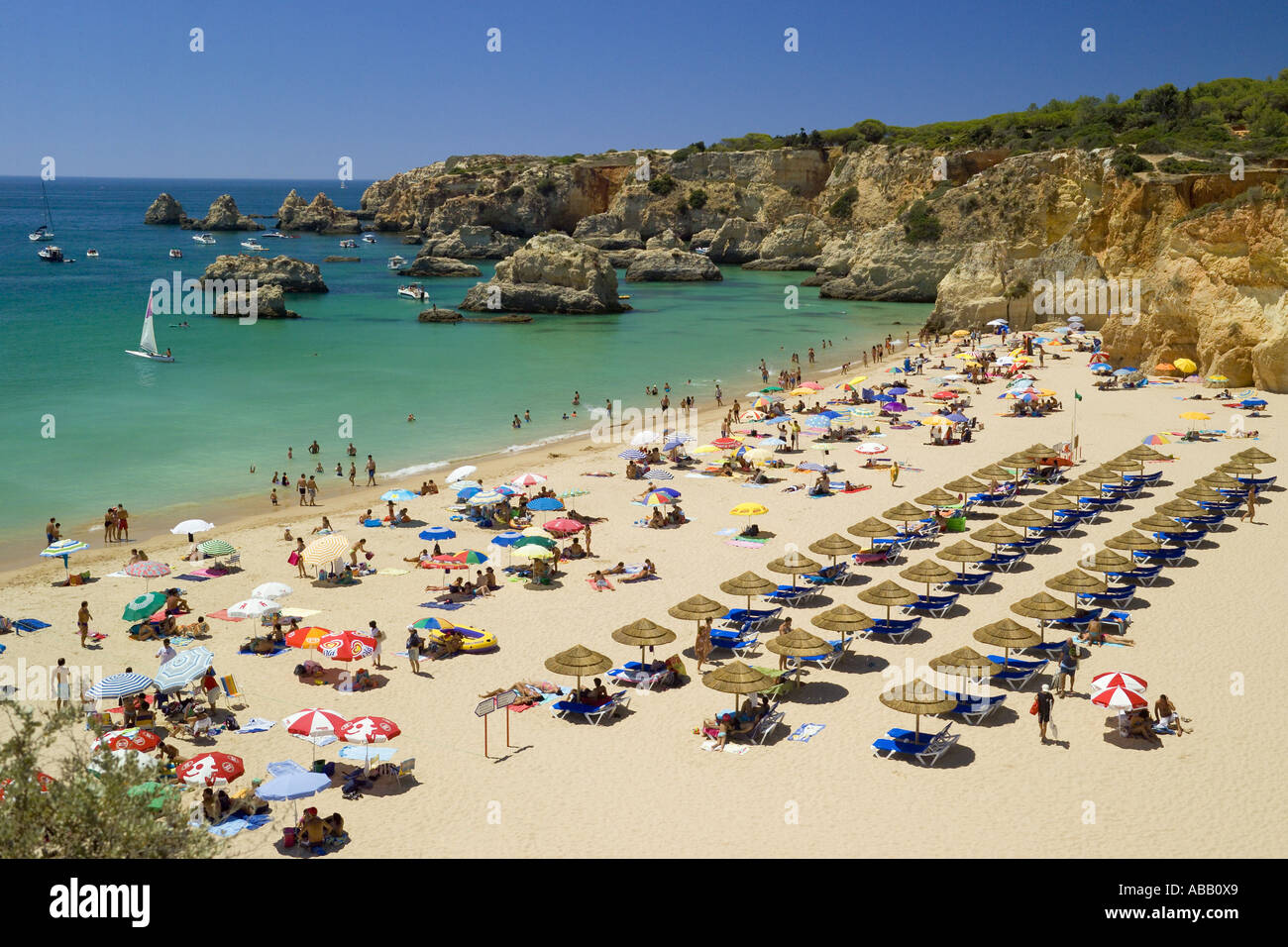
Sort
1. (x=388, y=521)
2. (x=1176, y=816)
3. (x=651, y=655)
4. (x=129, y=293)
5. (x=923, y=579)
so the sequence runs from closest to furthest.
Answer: (x=1176, y=816)
(x=651, y=655)
(x=923, y=579)
(x=388, y=521)
(x=129, y=293)

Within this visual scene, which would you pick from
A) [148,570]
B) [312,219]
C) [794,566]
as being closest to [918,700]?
[794,566]

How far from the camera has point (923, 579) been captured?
17.7 metres

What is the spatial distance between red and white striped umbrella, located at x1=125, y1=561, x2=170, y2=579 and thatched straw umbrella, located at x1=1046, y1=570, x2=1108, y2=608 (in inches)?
617

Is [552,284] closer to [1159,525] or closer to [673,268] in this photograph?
[673,268]

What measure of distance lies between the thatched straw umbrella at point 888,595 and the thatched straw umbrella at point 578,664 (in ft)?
14.8

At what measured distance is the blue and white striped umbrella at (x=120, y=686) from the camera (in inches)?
554

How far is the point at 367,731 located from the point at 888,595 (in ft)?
27.0

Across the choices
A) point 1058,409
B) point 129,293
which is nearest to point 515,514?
point 1058,409

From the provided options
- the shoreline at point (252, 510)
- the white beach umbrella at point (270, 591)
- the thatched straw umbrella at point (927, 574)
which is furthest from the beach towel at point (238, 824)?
the shoreline at point (252, 510)

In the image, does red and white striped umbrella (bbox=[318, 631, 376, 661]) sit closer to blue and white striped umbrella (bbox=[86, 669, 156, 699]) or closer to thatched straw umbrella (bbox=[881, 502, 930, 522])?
blue and white striped umbrella (bbox=[86, 669, 156, 699])

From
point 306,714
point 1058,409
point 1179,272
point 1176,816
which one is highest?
point 1179,272

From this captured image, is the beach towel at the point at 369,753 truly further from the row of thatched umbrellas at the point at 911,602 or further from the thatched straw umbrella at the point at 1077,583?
the thatched straw umbrella at the point at 1077,583

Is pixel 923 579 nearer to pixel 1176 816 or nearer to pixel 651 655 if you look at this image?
pixel 651 655

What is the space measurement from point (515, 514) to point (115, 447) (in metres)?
15.5
